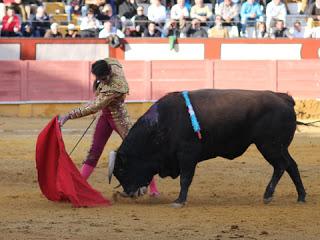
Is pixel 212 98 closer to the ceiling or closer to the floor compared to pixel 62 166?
closer to the ceiling

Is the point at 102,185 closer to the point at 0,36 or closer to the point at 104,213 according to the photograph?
the point at 104,213

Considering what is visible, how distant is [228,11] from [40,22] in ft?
12.2

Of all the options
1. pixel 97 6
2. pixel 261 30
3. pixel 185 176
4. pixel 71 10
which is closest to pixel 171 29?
pixel 97 6

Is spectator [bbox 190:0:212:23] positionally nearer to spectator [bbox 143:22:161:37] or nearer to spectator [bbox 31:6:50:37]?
spectator [bbox 143:22:161:37]

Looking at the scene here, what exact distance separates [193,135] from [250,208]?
748 millimetres

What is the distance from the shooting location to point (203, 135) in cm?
805

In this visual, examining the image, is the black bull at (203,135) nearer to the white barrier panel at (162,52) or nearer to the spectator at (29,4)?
the spectator at (29,4)

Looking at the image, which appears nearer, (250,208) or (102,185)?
(250,208)

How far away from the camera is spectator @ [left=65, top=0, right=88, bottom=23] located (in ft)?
63.2

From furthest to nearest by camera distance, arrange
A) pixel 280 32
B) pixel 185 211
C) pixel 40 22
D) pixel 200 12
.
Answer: pixel 280 32, pixel 200 12, pixel 40 22, pixel 185 211

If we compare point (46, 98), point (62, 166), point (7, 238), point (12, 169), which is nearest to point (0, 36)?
point (46, 98)

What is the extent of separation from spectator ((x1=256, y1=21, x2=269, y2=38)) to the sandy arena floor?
8.57 m

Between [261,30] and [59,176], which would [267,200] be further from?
[261,30]

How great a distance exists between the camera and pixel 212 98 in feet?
26.9
